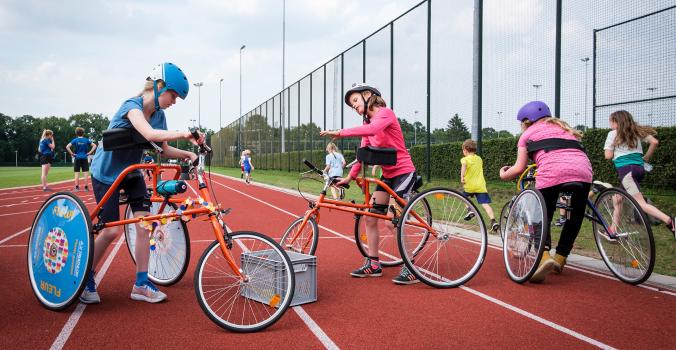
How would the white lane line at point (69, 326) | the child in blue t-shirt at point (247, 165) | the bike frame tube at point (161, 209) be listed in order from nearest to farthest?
the white lane line at point (69, 326), the bike frame tube at point (161, 209), the child in blue t-shirt at point (247, 165)

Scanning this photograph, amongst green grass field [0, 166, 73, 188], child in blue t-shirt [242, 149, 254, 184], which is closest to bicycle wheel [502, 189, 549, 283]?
green grass field [0, 166, 73, 188]

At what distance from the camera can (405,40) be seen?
19.5 metres

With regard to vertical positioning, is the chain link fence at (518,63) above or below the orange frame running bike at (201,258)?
above

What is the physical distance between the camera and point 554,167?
525 cm

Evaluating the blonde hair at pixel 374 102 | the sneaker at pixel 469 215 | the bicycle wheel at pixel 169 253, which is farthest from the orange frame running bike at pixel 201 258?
the sneaker at pixel 469 215

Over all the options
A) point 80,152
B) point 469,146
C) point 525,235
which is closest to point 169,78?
point 525,235

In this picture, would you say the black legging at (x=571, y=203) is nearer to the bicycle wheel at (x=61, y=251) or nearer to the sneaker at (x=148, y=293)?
Answer: the sneaker at (x=148, y=293)

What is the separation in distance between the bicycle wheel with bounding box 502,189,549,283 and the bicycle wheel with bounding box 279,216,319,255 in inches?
75.7

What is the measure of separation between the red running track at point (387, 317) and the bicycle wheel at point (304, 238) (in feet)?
1.22

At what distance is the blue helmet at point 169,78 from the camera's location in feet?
13.9

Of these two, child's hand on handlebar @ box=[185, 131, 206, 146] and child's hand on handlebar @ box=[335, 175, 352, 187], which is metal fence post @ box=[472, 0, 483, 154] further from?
child's hand on handlebar @ box=[185, 131, 206, 146]

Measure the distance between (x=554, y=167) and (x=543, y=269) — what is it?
0.97 metres

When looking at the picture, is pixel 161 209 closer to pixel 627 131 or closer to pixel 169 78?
pixel 169 78

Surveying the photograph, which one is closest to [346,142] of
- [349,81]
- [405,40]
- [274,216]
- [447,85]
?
[349,81]
